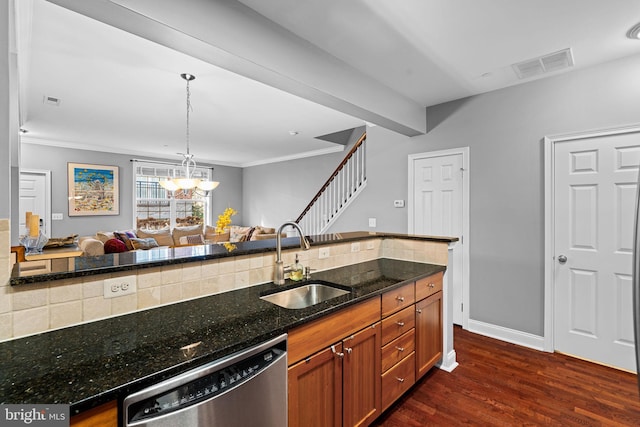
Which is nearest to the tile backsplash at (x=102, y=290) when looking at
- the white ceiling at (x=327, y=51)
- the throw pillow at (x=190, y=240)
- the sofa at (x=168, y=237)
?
the white ceiling at (x=327, y=51)

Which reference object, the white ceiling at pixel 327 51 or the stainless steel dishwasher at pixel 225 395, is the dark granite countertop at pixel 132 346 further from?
the white ceiling at pixel 327 51

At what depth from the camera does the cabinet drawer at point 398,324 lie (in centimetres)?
185

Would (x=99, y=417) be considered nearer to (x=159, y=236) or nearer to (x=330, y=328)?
(x=330, y=328)

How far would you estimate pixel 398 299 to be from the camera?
1.95 metres

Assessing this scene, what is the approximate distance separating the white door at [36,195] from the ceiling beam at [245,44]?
20.5ft

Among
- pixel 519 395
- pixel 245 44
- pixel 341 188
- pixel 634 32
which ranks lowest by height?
pixel 519 395

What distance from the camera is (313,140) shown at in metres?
6.13

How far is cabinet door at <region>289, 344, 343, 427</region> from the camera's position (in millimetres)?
1330

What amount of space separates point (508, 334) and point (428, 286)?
62.2 inches

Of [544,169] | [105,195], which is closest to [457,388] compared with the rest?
[544,169]

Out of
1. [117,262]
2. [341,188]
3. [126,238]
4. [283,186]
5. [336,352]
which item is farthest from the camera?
[283,186]

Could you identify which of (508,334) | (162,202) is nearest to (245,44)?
(508,334)

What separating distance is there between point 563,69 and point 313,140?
4.11m

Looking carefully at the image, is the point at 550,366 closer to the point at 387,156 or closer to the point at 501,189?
the point at 501,189
